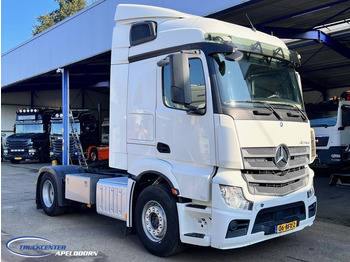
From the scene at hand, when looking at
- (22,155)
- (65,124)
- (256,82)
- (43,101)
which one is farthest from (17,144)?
(256,82)

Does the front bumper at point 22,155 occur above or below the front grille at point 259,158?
below

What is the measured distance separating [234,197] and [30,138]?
18444mm

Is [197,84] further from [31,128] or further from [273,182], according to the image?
[31,128]

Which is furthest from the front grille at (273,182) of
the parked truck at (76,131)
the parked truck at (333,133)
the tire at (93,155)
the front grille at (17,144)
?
the front grille at (17,144)

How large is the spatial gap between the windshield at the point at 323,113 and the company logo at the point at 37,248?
36.3ft

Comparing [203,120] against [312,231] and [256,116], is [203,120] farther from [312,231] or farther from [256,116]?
[312,231]

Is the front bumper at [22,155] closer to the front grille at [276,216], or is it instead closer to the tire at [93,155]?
the tire at [93,155]

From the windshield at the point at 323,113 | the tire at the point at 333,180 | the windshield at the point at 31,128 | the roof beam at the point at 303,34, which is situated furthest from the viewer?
the windshield at the point at 31,128

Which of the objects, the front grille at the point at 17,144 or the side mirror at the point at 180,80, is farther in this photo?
the front grille at the point at 17,144

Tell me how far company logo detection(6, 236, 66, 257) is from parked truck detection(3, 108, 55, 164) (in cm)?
1551

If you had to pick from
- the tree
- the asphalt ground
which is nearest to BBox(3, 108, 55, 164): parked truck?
the asphalt ground

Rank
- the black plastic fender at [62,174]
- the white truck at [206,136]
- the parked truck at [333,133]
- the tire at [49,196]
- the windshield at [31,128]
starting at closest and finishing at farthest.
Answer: the white truck at [206,136] → the black plastic fender at [62,174] → the tire at [49,196] → the parked truck at [333,133] → the windshield at [31,128]

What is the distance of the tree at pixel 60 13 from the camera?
47.4m

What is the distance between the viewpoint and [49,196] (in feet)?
24.5
